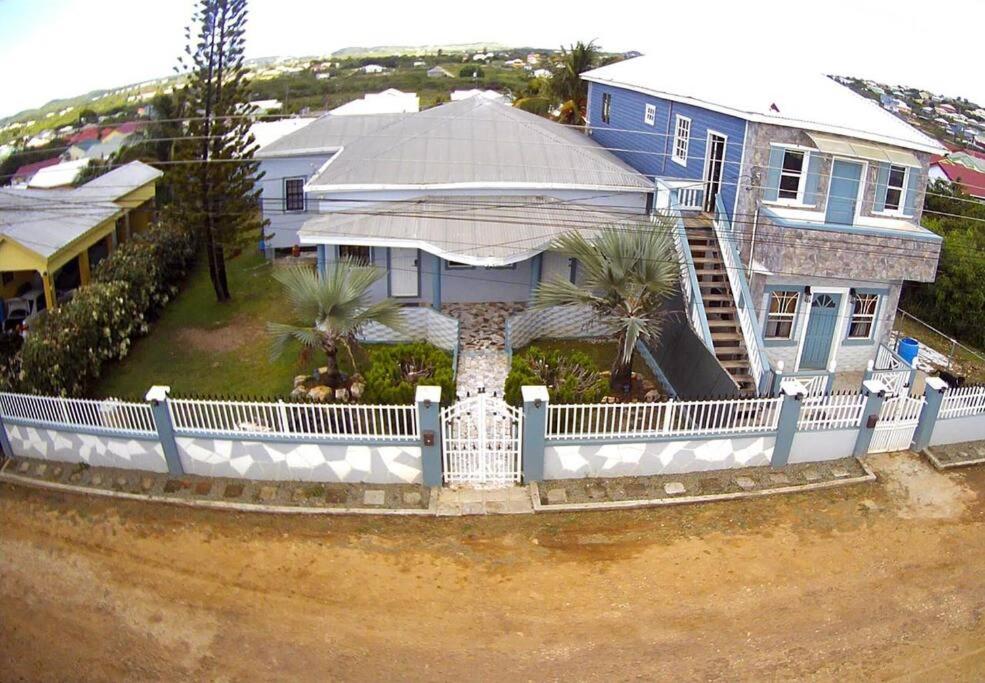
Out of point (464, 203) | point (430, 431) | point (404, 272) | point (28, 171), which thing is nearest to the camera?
point (430, 431)

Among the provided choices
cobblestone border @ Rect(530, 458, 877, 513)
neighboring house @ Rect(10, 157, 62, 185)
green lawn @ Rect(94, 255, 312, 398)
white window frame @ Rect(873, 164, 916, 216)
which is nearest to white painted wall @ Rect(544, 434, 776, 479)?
cobblestone border @ Rect(530, 458, 877, 513)

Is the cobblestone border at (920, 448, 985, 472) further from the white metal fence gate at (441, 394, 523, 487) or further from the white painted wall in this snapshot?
the white metal fence gate at (441, 394, 523, 487)

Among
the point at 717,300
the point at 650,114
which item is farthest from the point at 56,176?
the point at 717,300

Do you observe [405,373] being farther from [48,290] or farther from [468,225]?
[48,290]

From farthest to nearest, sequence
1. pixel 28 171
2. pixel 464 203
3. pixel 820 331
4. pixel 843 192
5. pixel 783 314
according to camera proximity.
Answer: pixel 28 171
pixel 464 203
pixel 820 331
pixel 783 314
pixel 843 192

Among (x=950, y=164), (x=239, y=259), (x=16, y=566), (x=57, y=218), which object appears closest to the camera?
(x=16, y=566)

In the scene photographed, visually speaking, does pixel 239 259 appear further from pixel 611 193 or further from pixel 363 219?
pixel 611 193

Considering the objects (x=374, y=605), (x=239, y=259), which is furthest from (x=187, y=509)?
(x=239, y=259)

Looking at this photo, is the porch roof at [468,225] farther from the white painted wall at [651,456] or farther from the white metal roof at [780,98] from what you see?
the white painted wall at [651,456]
